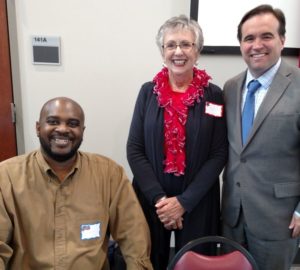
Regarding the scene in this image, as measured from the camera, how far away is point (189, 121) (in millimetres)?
1586

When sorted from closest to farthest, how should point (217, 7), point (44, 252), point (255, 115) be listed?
point (44, 252) → point (255, 115) → point (217, 7)

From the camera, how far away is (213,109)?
1.61m

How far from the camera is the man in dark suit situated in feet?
4.68

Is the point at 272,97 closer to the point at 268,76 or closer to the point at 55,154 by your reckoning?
the point at 268,76

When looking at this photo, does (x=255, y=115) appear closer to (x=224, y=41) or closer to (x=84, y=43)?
(x=224, y=41)

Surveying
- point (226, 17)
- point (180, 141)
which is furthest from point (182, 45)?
point (226, 17)

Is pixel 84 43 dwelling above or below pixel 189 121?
above

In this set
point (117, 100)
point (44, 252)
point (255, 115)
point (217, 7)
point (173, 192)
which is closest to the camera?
point (44, 252)

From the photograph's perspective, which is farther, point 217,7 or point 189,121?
point 217,7

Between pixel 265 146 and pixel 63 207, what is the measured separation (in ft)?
3.09

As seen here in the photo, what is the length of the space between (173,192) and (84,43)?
3.88 ft

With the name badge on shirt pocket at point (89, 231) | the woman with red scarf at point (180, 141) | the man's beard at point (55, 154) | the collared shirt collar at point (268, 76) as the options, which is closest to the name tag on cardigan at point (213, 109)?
the woman with red scarf at point (180, 141)

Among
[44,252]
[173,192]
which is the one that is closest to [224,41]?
[173,192]

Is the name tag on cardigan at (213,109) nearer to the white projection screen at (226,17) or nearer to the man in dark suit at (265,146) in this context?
the man in dark suit at (265,146)
